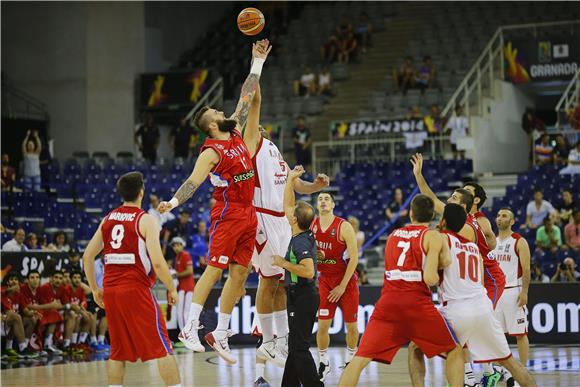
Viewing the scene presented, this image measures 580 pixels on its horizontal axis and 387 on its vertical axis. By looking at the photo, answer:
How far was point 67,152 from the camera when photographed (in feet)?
97.1

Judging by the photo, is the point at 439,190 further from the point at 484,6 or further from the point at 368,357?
the point at 368,357

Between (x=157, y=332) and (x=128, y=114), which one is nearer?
(x=157, y=332)

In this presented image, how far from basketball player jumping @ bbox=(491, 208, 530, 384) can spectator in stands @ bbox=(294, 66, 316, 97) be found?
17.5 metres

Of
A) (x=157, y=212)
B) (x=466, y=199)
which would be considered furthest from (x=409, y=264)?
(x=157, y=212)

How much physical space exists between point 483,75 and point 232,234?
18.7 metres

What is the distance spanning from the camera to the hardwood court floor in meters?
12.8

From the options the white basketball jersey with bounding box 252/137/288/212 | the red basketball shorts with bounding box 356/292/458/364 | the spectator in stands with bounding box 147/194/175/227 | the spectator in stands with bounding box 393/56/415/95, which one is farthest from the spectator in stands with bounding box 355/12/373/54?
the red basketball shorts with bounding box 356/292/458/364

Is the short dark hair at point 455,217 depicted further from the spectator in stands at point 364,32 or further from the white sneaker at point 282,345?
the spectator in stands at point 364,32

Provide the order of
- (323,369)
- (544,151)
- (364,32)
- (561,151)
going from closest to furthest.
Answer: (323,369), (561,151), (544,151), (364,32)

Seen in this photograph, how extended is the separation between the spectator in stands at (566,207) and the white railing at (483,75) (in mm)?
5280

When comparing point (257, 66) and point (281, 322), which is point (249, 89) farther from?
point (281, 322)

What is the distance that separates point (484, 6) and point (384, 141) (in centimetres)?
649

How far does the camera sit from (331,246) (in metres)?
12.9

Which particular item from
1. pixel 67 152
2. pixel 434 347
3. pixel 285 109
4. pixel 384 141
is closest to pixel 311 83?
pixel 285 109
